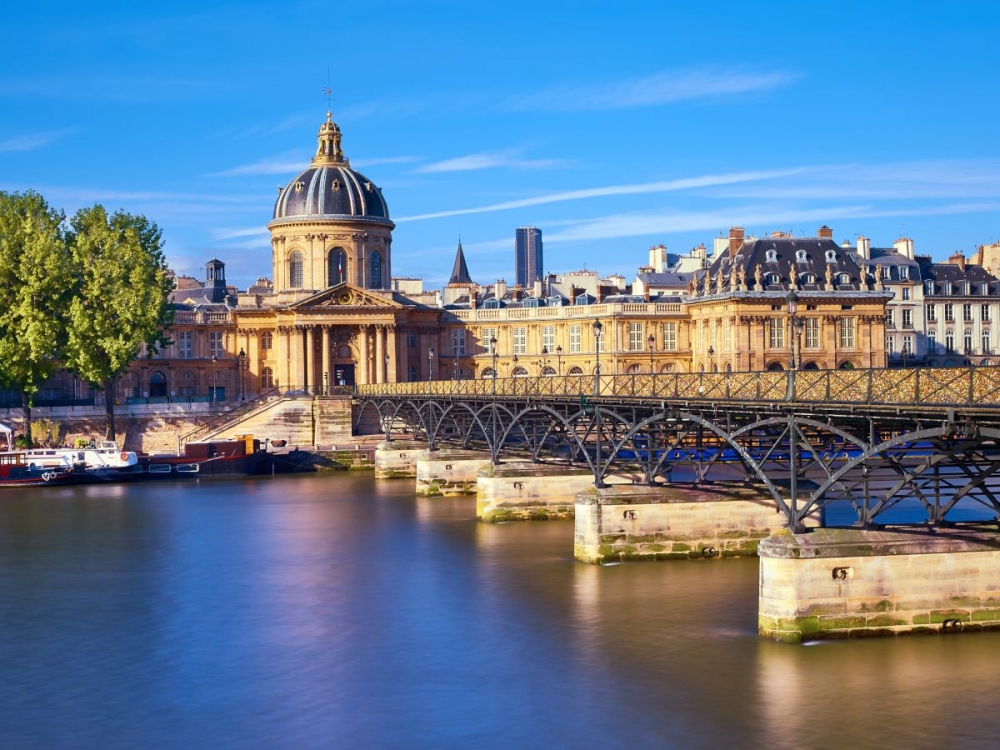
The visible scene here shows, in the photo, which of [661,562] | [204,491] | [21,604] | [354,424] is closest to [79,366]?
[204,491]

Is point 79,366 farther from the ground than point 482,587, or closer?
farther from the ground

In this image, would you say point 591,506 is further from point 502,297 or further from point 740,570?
point 502,297

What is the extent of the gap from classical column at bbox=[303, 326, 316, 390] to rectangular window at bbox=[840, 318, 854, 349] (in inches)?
1645

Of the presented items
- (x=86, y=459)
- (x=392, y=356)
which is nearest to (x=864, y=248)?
(x=392, y=356)

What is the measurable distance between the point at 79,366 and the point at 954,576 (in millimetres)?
64396

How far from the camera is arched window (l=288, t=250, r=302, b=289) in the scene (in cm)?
11744

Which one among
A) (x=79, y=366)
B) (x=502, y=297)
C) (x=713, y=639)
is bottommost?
(x=713, y=639)

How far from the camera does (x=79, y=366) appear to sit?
85.4 metres

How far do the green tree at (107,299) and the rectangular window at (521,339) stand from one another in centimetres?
3924

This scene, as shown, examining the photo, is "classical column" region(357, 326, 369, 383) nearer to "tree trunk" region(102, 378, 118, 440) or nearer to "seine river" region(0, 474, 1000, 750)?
"tree trunk" region(102, 378, 118, 440)

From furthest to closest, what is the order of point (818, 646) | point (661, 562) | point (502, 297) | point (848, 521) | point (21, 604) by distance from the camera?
point (502, 297) → point (848, 521) → point (661, 562) → point (21, 604) → point (818, 646)

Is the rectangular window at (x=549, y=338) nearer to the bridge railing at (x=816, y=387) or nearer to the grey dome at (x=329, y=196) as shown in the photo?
the grey dome at (x=329, y=196)

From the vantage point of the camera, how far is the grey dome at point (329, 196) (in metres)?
117

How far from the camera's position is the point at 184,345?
117 m
